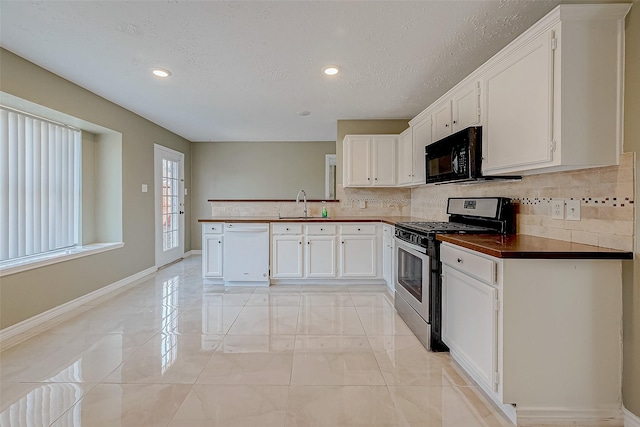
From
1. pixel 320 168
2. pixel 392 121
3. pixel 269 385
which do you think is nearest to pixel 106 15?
pixel 269 385

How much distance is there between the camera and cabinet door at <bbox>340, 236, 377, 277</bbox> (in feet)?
13.2

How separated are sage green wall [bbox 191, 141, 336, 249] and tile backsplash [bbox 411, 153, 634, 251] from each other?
434cm

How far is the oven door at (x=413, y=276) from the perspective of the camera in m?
2.36

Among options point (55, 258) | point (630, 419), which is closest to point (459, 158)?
point (630, 419)

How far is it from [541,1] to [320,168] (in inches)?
192

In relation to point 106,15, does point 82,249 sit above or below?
below

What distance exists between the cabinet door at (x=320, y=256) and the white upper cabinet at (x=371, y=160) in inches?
35.2

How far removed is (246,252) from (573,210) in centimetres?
337

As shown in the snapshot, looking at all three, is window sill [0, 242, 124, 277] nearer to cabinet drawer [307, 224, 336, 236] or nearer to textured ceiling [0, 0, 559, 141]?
textured ceiling [0, 0, 559, 141]

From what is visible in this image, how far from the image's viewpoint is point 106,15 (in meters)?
2.02

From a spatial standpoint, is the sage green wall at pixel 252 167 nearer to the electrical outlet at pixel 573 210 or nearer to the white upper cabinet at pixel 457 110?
the white upper cabinet at pixel 457 110

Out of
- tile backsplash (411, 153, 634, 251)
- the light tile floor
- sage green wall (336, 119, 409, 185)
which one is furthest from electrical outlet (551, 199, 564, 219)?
sage green wall (336, 119, 409, 185)

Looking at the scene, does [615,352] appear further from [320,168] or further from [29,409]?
[320,168]

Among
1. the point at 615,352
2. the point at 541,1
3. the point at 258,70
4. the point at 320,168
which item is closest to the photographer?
the point at 615,352
